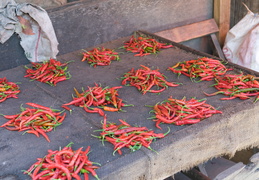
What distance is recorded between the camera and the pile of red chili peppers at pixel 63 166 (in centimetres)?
222

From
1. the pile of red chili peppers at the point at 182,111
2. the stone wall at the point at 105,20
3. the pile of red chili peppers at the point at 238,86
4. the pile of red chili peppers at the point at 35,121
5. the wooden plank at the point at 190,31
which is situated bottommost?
the wooden plank at the point at 190,31

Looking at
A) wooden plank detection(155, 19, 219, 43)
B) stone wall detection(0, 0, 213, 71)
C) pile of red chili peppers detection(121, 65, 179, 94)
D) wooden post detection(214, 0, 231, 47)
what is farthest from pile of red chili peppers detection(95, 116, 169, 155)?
wooden post detection(214, 0, 231, 47)

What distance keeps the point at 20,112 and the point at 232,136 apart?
185cm

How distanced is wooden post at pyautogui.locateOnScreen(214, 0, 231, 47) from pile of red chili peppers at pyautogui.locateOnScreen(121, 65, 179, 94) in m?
2.54

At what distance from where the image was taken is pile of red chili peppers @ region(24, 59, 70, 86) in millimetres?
3785

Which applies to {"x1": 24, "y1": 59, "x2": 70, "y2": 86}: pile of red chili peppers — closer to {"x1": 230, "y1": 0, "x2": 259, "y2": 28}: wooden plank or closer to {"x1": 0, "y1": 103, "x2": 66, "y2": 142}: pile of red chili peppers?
{"x1": 0, "y1": 103, "x2": 66, "y2": 142}: pile of red chili peppers

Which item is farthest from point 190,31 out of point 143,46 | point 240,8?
point 143,46

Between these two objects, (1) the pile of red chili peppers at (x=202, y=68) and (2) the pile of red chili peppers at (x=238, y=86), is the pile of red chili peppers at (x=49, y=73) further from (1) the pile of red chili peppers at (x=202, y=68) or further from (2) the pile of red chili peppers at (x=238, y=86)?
(2) the pile of red chili peppers at (x=238, y=86)

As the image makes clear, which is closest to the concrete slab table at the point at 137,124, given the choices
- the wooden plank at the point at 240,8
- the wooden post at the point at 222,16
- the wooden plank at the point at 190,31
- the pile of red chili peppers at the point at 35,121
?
the pile of red chili peppers at the point at 35,121

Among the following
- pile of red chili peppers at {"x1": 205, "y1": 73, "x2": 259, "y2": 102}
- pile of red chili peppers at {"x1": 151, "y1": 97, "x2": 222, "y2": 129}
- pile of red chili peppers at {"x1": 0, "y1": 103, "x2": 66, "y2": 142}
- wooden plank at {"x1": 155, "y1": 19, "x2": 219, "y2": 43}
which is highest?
pile of red chili peppers at {"x1": 0, "y1": 103, "x2": 66, "y2": 142}

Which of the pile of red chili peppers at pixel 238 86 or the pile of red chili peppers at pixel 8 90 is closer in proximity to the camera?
the pile of red chili peppers at pixel 238 86

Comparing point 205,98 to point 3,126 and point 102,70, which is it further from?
point 3,126

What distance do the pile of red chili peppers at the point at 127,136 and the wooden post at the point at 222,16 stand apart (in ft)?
11.9

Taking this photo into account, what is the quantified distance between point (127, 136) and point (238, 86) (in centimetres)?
138
